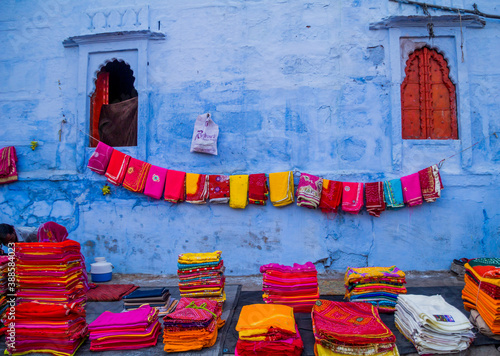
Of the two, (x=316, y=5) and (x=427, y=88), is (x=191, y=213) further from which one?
(x=427, y=88)

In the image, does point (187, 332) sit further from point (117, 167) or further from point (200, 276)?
point (117, 167)

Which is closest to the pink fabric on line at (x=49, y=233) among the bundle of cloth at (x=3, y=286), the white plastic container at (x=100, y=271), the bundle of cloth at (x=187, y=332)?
the white plastic container at (x=100, y=271)

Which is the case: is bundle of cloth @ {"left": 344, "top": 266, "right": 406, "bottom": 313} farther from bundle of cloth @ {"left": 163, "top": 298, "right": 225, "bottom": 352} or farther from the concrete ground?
bundle of cloth @ {"left": 163, "top": 298, "right": 225, "bottom": 352}

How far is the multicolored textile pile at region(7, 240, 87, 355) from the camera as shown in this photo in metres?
3.10

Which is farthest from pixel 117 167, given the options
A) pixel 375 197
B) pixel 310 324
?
pixel 375 197

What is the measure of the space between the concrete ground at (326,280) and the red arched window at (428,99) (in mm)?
2183

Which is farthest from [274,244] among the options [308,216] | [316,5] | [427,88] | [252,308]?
[316,5]

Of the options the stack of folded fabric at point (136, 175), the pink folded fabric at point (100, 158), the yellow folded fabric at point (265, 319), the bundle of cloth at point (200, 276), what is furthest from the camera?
the pink folded fabric at point (100, 158)

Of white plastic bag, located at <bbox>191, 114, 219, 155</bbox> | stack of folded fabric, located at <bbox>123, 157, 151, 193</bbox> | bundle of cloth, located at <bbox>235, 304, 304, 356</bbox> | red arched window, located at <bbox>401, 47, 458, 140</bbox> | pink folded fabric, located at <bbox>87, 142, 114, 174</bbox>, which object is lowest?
bundle of cloth, located at <bbox>235, 304, 304, 356</bbox>

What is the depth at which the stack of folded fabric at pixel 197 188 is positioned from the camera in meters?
5.57

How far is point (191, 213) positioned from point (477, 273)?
157 inches

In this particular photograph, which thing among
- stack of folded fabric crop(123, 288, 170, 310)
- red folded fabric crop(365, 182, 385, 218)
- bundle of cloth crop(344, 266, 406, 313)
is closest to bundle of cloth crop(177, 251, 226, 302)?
stack of folded fabric crop(123, 288, 170, 310)

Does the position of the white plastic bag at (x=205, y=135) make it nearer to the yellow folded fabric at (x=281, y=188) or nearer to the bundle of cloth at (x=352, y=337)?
the yellow folded fabric at (x=281, y=188)

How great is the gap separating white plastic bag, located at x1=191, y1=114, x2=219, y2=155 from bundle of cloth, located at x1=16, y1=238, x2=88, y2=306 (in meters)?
2.84
